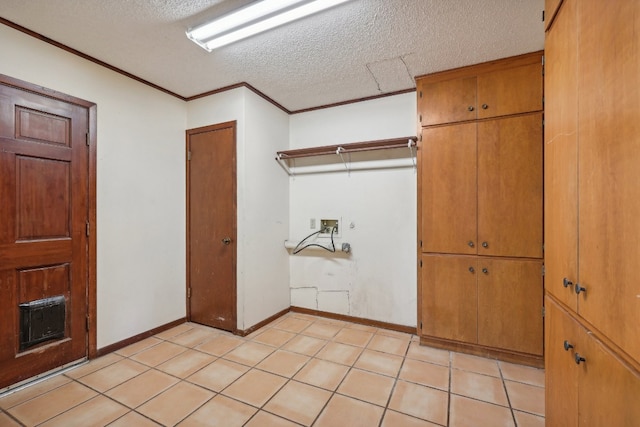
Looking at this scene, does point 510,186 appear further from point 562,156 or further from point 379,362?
point 379,362

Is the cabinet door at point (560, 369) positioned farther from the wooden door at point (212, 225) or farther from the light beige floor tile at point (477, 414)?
the wooden door at point (212, 225)

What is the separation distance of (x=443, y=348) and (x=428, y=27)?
2.62 meters

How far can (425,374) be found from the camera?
2.13 meters

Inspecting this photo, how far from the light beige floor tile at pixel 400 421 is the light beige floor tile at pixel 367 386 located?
109 mm

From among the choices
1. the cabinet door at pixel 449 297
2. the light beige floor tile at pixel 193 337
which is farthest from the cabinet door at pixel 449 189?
the light beige floor tile at pixel 193 337

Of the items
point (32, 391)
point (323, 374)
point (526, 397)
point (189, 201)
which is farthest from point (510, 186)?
point (32, 391)

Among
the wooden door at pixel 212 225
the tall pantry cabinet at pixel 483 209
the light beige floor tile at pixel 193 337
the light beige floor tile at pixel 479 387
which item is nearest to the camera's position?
the light beige floor tile at pixel 479 387

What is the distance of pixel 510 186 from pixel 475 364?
149 centimetres

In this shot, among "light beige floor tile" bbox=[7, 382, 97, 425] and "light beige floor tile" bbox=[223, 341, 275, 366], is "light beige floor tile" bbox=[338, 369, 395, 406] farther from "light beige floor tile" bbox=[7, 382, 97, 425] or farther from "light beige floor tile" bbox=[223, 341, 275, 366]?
"light beige floor tile" bbox=[7, 382, 97, 425]

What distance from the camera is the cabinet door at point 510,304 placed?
2.22 metres

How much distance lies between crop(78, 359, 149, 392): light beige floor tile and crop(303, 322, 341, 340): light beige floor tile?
1466 millimetres

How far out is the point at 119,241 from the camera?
2.52 m

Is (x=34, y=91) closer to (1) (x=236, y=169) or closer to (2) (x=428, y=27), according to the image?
(1) (x=236, y=169)

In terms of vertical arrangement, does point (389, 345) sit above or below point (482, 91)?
below
